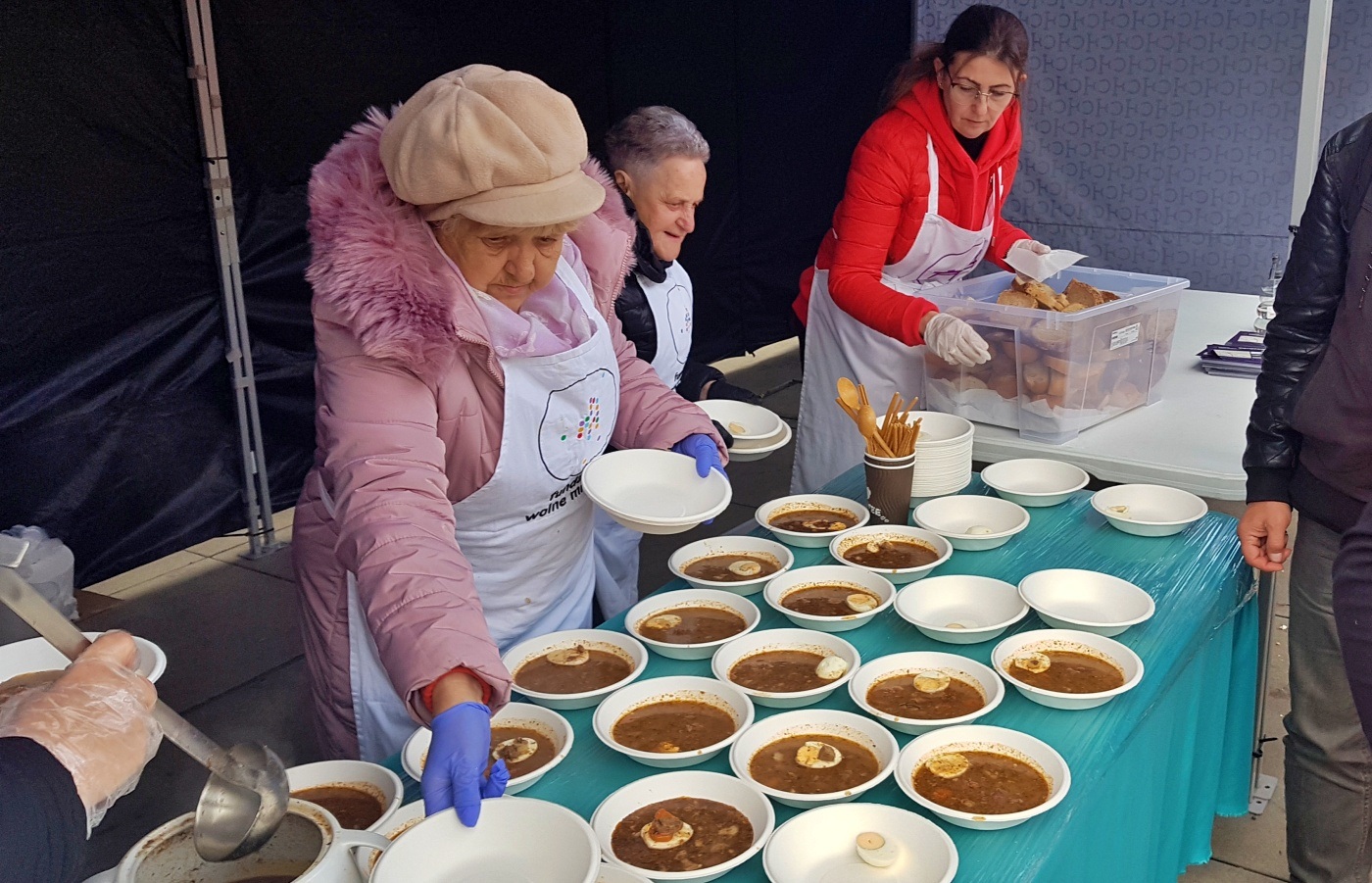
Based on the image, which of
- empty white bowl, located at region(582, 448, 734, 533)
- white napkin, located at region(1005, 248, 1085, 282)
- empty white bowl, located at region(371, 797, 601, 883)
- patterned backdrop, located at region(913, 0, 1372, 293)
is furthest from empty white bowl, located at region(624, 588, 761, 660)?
patterned backdrop, located at region(913, 0, 1372, 293)

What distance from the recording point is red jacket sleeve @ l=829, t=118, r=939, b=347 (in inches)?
122

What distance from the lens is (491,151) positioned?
153 cm

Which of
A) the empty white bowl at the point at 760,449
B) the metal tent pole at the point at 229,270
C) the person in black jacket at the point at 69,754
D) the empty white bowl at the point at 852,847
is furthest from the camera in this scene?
the metal tent pole at the point at 229,270

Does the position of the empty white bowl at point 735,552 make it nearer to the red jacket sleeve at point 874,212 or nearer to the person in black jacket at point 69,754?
the red jacket sleeve at point 874,212

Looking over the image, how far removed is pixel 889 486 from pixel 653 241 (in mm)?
898

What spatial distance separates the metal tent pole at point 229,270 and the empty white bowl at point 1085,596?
322 cm

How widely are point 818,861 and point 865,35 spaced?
22.2 feet

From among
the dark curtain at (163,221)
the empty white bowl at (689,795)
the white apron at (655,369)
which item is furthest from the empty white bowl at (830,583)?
the dark curtain at (163,221)

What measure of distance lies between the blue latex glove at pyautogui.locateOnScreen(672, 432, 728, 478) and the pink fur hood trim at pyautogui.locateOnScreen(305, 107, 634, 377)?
1.80 ft

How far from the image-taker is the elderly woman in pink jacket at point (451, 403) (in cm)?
145

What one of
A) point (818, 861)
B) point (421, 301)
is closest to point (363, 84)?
point (421, 301)

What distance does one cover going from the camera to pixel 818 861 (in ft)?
4.54

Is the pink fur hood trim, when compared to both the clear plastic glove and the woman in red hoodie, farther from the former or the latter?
the woman in red hoodie

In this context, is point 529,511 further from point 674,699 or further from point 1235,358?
point 1235,358
